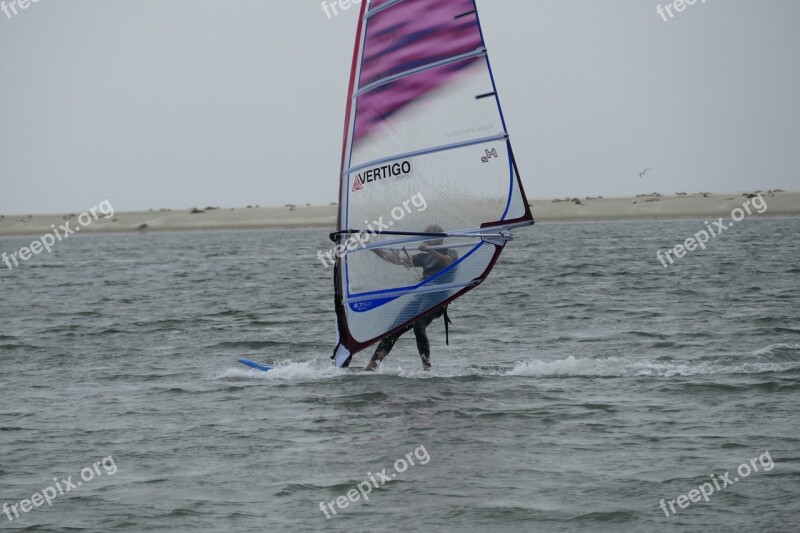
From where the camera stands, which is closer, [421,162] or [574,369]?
[421,162]

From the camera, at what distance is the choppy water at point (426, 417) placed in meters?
8.79

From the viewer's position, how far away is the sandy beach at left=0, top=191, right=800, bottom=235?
76562 millimetres

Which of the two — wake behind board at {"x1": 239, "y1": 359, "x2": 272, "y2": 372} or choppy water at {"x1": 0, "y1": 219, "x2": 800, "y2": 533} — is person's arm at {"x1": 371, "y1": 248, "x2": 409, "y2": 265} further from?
wake behind board at {"x1": 239, "y1": 359, "x2": 272, "y2": 372}

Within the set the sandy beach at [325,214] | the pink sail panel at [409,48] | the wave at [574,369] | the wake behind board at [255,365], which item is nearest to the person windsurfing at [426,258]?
the wave at [574,369]

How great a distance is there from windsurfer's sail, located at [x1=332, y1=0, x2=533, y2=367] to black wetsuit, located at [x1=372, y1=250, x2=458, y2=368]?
0.03 m

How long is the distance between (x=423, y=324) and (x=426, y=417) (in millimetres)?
2651

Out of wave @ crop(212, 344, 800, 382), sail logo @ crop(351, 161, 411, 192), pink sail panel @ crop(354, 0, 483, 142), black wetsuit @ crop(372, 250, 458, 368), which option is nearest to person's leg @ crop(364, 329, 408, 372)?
black wetsuit @ crop(372, 250, 458, 368)

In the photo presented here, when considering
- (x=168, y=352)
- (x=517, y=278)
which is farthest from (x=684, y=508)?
(x=517, y=278)

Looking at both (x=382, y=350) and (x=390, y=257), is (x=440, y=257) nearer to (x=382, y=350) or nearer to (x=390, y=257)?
(x=390, y=257)

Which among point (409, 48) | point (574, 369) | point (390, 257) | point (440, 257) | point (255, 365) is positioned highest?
point (409, 48)

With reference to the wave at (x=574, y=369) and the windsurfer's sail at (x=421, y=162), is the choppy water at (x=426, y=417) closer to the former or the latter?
the wave at (x=574, y=369)

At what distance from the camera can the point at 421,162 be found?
44.8 ft

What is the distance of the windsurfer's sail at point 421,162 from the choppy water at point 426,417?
4.43ft

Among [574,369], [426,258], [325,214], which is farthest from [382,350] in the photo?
[325,214]
